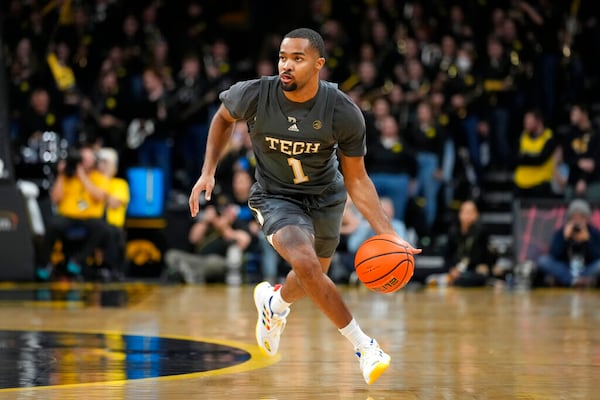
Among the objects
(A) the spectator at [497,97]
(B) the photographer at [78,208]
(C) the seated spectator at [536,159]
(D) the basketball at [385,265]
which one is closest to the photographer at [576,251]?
(C) the seated spectator at [536,159]

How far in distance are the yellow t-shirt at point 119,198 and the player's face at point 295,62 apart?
9.29 metres

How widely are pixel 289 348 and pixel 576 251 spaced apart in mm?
7770

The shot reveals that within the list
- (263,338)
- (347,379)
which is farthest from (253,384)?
(263,338)

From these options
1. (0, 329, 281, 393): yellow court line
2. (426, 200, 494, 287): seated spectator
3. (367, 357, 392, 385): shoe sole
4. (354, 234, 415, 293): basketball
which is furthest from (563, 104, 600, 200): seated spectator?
(367, 357, 392, 385): shoe sole

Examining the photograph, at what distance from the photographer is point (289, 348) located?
8.73m

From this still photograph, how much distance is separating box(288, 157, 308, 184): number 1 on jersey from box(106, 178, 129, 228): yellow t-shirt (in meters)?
8.89

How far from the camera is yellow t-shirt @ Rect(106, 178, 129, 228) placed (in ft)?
52.4

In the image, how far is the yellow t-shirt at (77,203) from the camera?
51.6 ft

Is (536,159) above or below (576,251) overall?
above

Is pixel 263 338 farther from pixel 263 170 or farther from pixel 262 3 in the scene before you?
pixel 262 3

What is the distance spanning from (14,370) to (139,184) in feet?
31.1

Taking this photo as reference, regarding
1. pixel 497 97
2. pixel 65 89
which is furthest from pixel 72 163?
pixel 497 97

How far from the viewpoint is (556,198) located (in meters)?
16.5

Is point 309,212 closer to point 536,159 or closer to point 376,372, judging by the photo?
point 376,372
